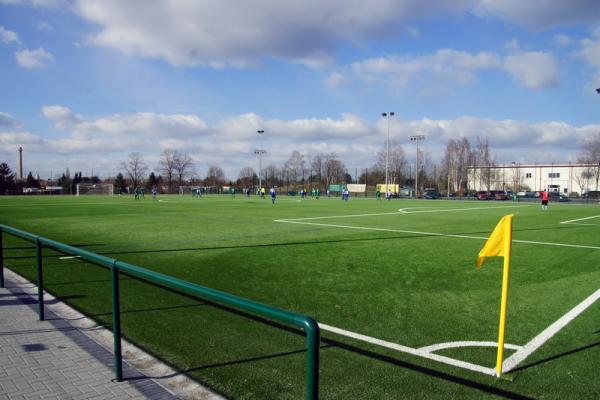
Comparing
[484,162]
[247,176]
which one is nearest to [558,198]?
[484,162]

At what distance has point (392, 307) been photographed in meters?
6.58

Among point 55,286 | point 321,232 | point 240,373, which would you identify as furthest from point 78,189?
point 240,373

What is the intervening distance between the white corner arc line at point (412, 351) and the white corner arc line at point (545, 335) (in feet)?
0.85

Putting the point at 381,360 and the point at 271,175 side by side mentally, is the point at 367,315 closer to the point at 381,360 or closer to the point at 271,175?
the point at 381,360

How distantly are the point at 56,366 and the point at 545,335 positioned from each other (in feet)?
18.3

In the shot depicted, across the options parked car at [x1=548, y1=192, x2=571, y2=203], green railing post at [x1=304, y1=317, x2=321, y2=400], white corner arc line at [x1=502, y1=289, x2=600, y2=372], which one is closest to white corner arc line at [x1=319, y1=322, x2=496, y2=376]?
white corner arc line at [x1=502, y1=289, x2=600, y2=372]

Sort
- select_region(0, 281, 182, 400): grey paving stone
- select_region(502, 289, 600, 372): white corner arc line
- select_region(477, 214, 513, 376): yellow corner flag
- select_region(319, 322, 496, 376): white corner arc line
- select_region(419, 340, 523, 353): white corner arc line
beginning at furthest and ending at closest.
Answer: select_region(419, 340, 523, 353): white corner arc line < select_region(502, 289, 600, 372): white corner arc line < select_region(319, 322, 496, 376): white corner arc line < select_region(477, 214, 513, 376): yellow corner flag < select_region(0, 281, 182, 400): grey paving stone

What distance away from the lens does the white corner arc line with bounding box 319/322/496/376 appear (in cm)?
436

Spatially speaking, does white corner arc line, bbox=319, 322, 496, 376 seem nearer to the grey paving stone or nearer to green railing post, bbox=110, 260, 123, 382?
the grey paving stone

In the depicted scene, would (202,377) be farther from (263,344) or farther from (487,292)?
(487,292)

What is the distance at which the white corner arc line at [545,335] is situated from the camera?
4.55 m

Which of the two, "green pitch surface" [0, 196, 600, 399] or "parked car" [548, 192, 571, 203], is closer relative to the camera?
"green pitch surface" [0, 196, 600, 399]

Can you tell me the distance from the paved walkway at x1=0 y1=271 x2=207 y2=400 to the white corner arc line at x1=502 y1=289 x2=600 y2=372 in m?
3.41

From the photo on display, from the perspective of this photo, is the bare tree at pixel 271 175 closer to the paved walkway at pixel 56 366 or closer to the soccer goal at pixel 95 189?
the soccer goal at pixel 95 189
